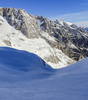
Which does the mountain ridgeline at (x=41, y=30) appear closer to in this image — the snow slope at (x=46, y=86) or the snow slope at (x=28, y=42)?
the snow slope at (x=28, y=42)

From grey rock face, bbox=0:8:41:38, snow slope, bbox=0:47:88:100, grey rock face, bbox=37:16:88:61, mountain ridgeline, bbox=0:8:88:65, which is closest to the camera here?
snow slope, bbox=0:47:88:100

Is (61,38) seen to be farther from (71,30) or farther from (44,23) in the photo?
(71,30)

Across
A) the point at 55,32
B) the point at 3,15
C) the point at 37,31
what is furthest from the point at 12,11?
the point at 55,32

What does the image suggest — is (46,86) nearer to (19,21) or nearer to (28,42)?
(28,42)

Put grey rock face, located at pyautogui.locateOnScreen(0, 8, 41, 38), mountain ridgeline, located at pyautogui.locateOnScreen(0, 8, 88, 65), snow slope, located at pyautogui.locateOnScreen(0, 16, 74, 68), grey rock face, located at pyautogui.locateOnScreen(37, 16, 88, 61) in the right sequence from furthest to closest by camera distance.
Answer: grey rock face, located at pyautogui.locateOnScreen(37, 16, 88, 61)
mountain ridgeline, located at pyautogui.locateOnScreen(0, 8, 88, 65)
grey rock face, located at pyautogui.locateOnScreen(0, 8, 41, 38)
snow slope, located at pyautogui.locateOnScreen(0, 16, 74, 68)

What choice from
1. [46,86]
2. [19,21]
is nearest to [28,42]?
[19,21]

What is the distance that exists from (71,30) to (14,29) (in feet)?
209

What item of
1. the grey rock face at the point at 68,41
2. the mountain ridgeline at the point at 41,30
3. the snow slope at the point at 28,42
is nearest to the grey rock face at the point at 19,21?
the mountain ridgeline at the point at 41,30

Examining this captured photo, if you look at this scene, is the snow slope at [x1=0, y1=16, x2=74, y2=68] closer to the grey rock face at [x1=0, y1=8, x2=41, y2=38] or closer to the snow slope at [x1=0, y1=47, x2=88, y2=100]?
the grey rock face at [x1=0, y1=8, x2=41, y2=38]

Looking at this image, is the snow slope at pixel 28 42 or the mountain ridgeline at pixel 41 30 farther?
the mountain ridgeline at pixel 41 30

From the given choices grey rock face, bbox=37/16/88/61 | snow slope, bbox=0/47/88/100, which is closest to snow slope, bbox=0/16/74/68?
grey rock face, bbox=37/16/88/61

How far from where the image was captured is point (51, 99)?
3377 mm

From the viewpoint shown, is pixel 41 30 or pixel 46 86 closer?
pixel 46 86

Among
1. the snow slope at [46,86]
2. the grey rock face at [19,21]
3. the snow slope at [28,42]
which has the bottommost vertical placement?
the snow slope at [46,86]
